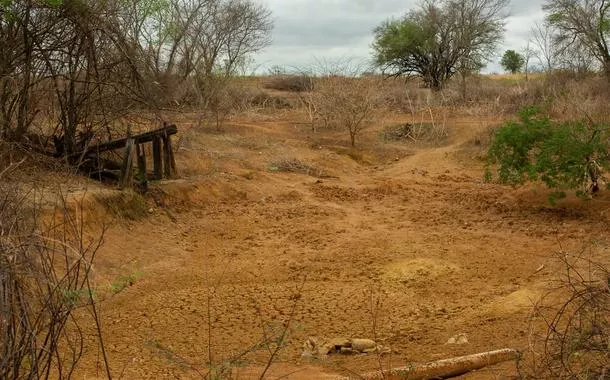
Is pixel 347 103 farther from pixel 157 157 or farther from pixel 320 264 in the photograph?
pixel 320 264

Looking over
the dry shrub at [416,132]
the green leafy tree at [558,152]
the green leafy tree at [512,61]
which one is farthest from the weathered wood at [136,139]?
the green leafy tree at [512,61]

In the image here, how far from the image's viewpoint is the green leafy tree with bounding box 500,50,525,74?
4916 centimetres

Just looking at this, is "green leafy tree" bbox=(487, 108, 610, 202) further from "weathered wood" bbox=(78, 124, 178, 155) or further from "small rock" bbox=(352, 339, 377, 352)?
"weathered wood" bbox=(78, 124, 178, 155)

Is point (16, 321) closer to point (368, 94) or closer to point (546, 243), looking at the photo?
point (546, 243)

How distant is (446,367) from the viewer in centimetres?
497

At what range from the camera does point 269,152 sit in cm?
1761

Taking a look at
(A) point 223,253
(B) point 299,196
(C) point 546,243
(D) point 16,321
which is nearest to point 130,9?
(B) point 299,196

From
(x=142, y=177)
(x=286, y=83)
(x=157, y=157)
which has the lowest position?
(x=142, y=177)

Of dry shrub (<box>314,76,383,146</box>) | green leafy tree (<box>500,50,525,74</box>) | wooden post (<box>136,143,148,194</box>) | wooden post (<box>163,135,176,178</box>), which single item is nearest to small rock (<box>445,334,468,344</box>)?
wooden post (<box>136,143,148,194</box>)

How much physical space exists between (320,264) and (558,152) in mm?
4420

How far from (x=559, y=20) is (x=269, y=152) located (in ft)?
54.8

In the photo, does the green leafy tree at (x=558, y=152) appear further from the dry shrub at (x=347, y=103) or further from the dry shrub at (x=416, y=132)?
the dry shrub at (x=416, y=132)

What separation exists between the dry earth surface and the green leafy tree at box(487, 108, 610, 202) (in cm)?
56

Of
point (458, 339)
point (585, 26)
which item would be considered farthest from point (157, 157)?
point (585, 26)
